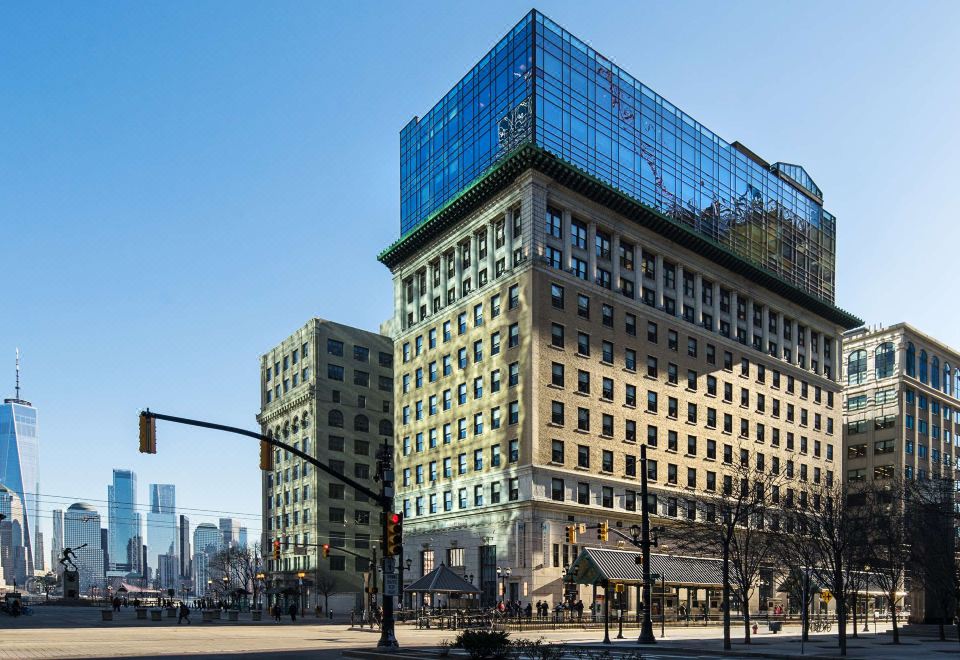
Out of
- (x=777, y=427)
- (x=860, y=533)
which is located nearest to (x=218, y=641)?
(x=860, y=533)

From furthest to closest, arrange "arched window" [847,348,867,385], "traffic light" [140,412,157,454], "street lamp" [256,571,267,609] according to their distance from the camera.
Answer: "arched window" [847,348,867,385]
"street lamp" [256,571,267,609]
"traffic light" [140,412,157,454]

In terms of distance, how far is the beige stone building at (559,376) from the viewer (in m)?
77.4

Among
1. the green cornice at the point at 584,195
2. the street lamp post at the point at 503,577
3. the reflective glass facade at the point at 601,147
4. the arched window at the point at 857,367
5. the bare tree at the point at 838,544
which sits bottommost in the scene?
the street lamp post at the point at 503,577

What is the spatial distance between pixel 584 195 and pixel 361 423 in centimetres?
5527

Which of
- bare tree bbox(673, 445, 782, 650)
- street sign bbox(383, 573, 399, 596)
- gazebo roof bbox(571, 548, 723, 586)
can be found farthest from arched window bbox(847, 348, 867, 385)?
street sign bbox(383, 573, 399, 596)

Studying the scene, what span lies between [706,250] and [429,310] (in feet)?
99.6

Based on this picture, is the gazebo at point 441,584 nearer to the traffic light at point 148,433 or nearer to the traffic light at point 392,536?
the traffic light at point 392,536

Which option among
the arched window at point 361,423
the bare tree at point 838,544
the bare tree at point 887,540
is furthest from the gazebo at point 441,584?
the arched window at point 361,423

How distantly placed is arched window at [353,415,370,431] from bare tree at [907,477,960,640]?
77.7 meters

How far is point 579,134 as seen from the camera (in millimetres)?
84000

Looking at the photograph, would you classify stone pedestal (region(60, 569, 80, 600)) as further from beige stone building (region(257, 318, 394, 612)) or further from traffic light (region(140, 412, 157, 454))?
traffic light (region(140, 412, 157, 454))

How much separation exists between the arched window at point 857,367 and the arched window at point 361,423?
75.1 metres

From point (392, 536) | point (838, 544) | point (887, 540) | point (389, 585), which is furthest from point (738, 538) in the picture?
point (392, 536)

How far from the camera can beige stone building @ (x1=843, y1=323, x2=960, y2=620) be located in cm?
13062
